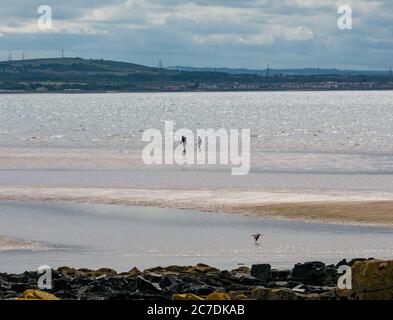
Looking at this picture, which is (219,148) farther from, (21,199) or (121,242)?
(121,242)

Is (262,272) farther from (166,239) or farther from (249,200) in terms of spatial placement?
(249,200)

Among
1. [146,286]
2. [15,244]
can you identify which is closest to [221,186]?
[15,244]

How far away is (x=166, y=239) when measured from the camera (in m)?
29.2

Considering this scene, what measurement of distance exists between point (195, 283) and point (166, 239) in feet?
31.5

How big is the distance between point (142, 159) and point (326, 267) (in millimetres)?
37678

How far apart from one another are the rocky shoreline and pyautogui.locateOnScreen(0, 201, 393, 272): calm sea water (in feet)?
9.03

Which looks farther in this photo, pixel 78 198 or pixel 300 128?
pixel 300 128

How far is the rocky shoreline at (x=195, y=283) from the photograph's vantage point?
643 inches

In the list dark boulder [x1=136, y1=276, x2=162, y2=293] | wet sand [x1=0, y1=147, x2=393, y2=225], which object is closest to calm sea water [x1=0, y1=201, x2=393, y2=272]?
wet sand [x1=0, y1=147, x2=393, y2=225]

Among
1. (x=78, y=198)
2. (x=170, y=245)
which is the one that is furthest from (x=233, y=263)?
(x=78, y=198)

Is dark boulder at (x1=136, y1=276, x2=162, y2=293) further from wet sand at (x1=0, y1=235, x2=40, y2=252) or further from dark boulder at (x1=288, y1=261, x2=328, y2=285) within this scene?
wet sand at (x1=0, y1=235, x2=40, y2=252)

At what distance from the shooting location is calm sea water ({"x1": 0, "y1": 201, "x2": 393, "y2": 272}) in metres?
25.7

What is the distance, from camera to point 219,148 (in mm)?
67875
